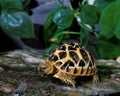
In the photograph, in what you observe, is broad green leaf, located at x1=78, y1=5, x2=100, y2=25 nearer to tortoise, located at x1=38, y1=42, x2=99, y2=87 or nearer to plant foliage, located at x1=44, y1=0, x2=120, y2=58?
plant foliage, located at x1=44, y1=0, x2=120, y2=58

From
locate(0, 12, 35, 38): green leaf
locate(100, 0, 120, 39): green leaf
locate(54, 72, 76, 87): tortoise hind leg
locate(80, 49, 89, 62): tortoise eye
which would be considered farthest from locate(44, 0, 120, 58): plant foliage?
locate(54, 72, 76, 87): tortoise hind leg

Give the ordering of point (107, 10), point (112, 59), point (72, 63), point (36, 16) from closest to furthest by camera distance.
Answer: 1. point (72, 63)
2. point (107, 10)
3. point (112, 59)
4. point (36, 16)

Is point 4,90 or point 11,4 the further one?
point 11,4

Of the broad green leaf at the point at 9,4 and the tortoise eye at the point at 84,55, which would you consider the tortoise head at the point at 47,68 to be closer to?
the tortoise eye at the point at 84,55

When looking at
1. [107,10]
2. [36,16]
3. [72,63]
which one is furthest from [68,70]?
[36,16]

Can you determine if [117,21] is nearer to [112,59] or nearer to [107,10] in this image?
[107,10]

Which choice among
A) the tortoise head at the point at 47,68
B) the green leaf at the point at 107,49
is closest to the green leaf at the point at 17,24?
the green leaf at the point at 107,49

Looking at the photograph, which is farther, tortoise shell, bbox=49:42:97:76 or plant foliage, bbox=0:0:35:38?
plant foliage, bbox=0:0:35:38
